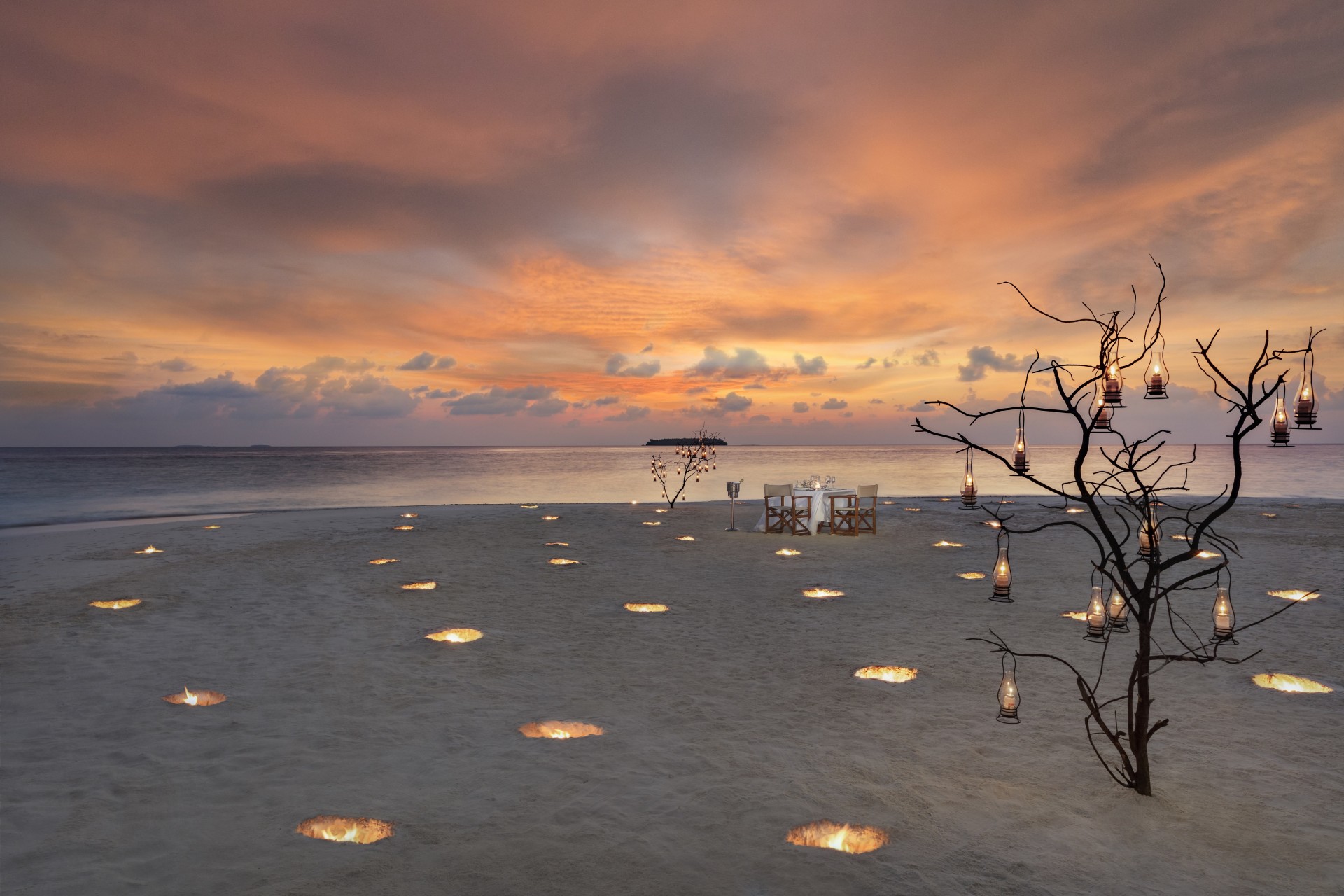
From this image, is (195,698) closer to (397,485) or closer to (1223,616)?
(1223,616)

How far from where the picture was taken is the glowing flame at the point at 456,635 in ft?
22.6

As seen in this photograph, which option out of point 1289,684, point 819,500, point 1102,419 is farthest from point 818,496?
point 1102,419

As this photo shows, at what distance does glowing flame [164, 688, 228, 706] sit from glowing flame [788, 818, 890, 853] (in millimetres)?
4139

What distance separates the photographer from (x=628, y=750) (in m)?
4.39

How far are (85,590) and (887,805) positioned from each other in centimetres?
1005

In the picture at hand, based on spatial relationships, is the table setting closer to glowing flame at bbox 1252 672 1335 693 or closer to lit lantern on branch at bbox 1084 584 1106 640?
glowing flame at bbox 1252 672 1335 693

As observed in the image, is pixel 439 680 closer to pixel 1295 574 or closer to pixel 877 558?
pixel 877 558

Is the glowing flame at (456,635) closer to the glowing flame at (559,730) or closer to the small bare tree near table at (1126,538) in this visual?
the glowing flame at (559,730)

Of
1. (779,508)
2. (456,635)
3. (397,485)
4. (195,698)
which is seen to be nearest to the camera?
(195,698)

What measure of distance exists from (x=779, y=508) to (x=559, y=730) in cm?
1076

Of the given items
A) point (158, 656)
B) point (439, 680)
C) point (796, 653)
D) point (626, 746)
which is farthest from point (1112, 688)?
point (158, 656)

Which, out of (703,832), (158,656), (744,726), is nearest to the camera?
(703,832)

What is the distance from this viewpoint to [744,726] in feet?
15.6

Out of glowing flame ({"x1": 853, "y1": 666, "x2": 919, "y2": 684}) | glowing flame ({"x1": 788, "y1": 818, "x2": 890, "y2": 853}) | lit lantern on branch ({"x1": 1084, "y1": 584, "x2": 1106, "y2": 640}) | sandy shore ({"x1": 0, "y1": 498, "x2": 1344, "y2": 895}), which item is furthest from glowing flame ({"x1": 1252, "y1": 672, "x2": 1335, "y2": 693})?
glowing flame ({"x1": 788, "y1": 818, "x2": 890, "y2": 853})
